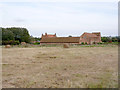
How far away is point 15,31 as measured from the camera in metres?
39.4

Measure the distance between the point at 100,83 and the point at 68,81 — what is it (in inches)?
28.6

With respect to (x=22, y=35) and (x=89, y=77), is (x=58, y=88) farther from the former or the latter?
(x=22, y=35)

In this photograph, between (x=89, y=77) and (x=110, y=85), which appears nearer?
(x=110, y=85)

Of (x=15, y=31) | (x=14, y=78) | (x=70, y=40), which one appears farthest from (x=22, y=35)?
(x=14, y=78)

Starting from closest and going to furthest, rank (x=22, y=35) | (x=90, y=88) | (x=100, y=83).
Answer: (x=90, y=88) < (x=100, y=83) < (x=22, y=35)

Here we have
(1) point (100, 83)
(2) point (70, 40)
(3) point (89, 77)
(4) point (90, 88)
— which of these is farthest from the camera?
(2) point (70, 40)

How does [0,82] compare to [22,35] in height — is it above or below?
below

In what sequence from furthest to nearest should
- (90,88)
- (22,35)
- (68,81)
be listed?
(22,35) → (68,81) → (90,88)

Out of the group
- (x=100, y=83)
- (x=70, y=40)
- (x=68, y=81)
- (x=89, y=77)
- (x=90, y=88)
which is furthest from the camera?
(x=70, y=40)

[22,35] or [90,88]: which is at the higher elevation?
[22,35]

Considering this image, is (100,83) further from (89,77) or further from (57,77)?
(57,77)

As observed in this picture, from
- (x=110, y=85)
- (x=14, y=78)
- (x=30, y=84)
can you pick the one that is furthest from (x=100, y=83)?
(x=14, y=78)

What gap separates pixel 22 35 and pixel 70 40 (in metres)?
16.8

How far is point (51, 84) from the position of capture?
10.2 feet
